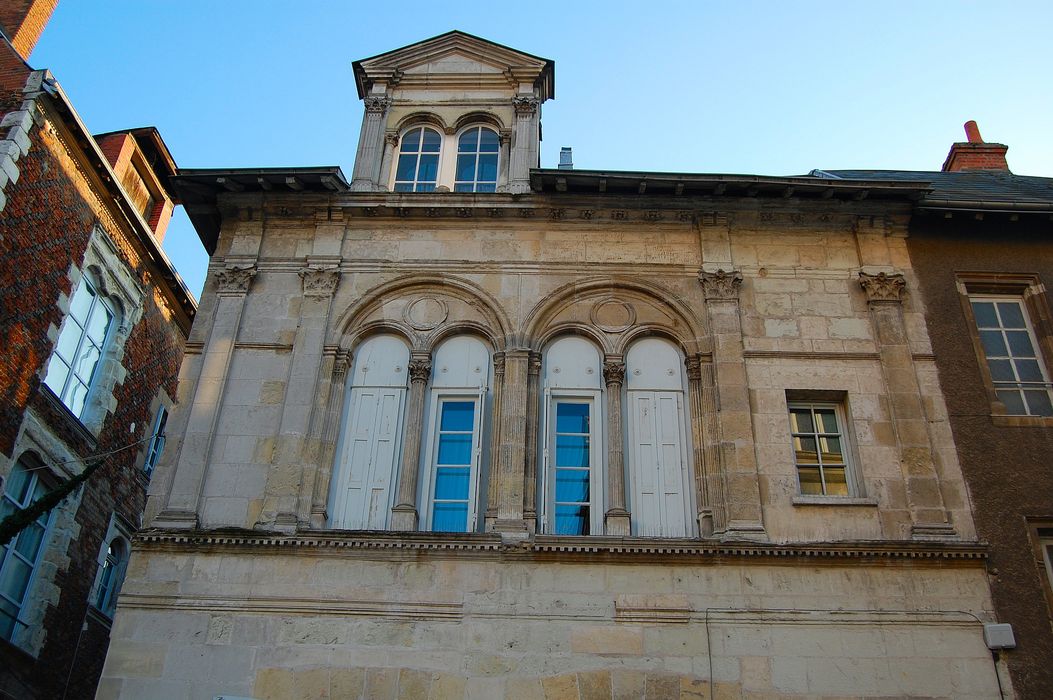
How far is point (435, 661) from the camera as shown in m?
9.49

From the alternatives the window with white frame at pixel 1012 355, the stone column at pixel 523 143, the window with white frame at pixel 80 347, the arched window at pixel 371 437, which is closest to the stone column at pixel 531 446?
the arched window at pixel 371 437

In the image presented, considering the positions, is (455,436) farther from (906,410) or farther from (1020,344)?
(1020,344)

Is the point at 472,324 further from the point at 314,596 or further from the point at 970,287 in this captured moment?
the point at 970,287

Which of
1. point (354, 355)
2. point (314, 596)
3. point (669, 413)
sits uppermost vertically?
point (354, 355)

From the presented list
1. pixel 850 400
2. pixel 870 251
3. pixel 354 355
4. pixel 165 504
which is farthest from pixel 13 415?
pixel 870 251

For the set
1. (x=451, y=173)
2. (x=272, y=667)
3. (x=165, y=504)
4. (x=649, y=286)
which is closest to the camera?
(x=272, y=667)

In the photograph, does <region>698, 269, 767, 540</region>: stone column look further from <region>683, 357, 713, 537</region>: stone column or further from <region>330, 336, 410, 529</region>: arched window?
<region>330, 336, 410, 529</region>: arched window

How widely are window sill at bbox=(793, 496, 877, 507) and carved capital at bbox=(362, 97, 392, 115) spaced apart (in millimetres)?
8241

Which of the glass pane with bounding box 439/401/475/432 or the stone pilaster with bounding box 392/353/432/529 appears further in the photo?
the glass pane with bounding box 439/401/475/432

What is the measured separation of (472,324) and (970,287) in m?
6.68

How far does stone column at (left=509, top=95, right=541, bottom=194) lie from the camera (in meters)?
13.2

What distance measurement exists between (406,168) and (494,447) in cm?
486

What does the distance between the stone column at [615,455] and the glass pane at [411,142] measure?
4652 mm

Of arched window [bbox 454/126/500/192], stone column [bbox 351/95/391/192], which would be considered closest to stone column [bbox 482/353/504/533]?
arched window [bbox 454/126/500/192]
